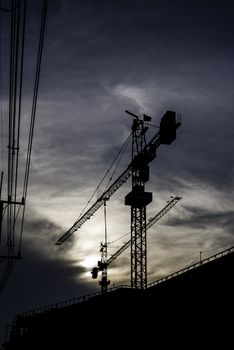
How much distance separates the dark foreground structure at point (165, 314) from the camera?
37.6 metres

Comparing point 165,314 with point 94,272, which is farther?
point 94,272

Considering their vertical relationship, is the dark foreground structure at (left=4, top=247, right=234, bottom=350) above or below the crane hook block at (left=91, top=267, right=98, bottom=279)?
below

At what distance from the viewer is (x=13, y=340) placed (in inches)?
4141

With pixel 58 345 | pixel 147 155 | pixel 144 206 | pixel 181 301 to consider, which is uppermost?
pixel 147 155

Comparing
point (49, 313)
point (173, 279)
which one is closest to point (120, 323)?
point (173, 279)

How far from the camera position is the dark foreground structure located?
37625 mm

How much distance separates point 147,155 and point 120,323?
2003 inches

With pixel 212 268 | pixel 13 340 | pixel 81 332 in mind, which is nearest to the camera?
pixel 212 268

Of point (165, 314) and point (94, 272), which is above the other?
point (94, 272)

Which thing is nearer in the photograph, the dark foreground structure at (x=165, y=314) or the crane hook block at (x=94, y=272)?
the dark foreground structure at (x=165, y=314)

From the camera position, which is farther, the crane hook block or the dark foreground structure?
A: the crane hook block

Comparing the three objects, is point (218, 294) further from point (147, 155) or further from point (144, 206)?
point (147, 155)

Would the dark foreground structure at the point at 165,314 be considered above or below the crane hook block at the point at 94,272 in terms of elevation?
below

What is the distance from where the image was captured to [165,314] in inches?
1797
